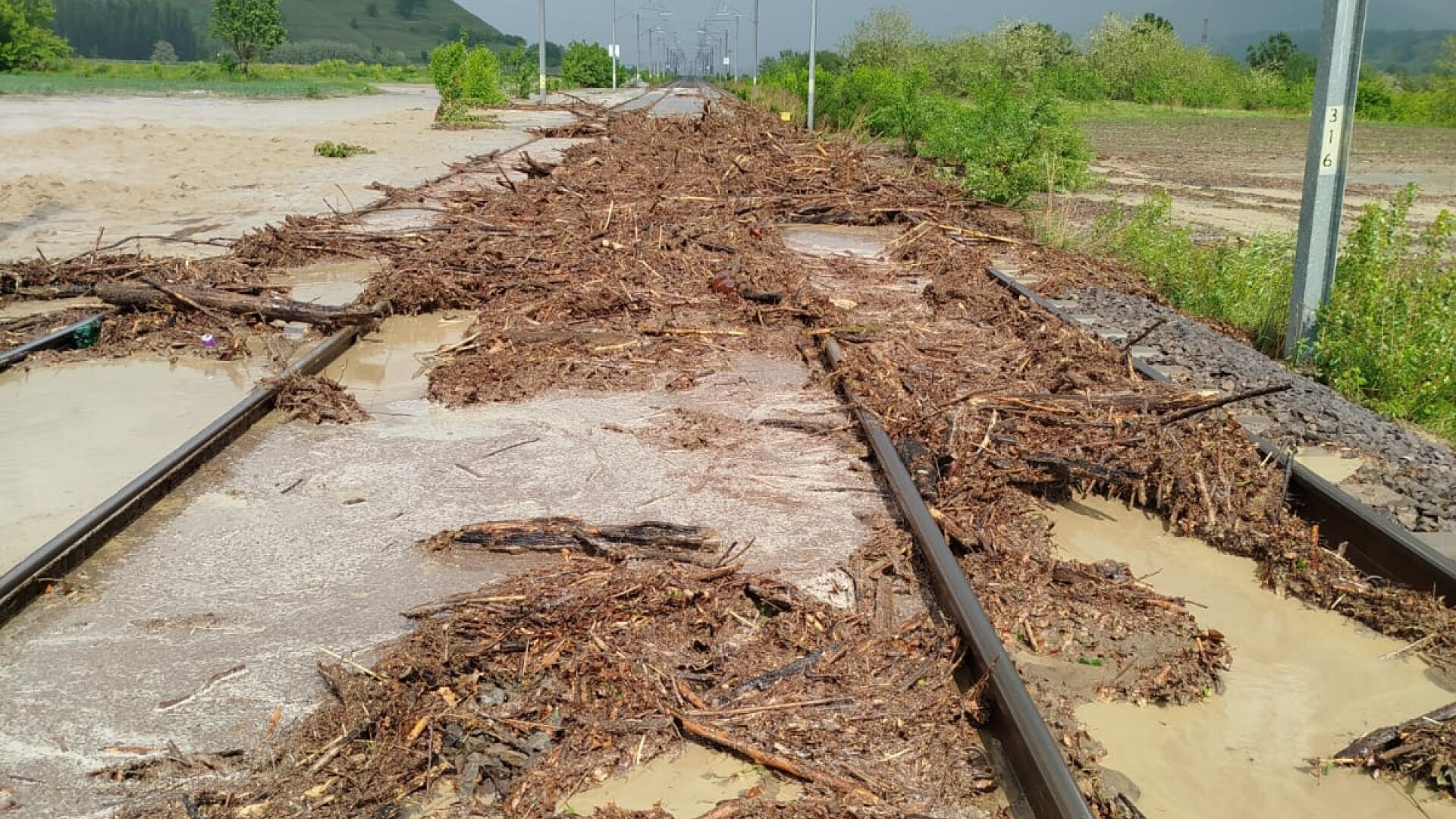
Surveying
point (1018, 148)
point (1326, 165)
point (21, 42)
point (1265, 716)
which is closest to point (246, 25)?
point (21, 42)

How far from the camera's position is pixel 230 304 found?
8.70 m

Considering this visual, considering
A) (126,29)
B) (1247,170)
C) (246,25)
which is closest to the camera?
(1247,170)

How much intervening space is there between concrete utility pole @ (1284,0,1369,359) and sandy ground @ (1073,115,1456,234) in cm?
567

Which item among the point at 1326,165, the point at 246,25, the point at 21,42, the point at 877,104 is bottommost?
the point at 1326,165

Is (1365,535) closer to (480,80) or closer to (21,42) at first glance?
(480,80)

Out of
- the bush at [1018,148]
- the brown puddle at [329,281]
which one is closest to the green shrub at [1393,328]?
the bush at [1018,148]

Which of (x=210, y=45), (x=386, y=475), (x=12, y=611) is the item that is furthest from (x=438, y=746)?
(x=210, y=45)

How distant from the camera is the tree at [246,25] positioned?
69.6 m

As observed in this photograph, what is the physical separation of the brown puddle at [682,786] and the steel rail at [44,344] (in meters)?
6.44

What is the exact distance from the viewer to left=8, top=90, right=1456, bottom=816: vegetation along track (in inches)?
131

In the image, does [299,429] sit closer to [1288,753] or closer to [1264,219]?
[1288,753]

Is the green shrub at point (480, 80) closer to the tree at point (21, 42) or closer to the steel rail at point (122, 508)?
the steel rail at point (122, 508)

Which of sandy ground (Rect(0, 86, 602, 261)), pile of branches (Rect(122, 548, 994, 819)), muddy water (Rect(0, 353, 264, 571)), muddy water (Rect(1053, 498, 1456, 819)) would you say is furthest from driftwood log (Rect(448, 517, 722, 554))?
sandy ground (Rect(0, 86, 602, 261))

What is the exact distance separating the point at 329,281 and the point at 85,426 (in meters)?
4.28
